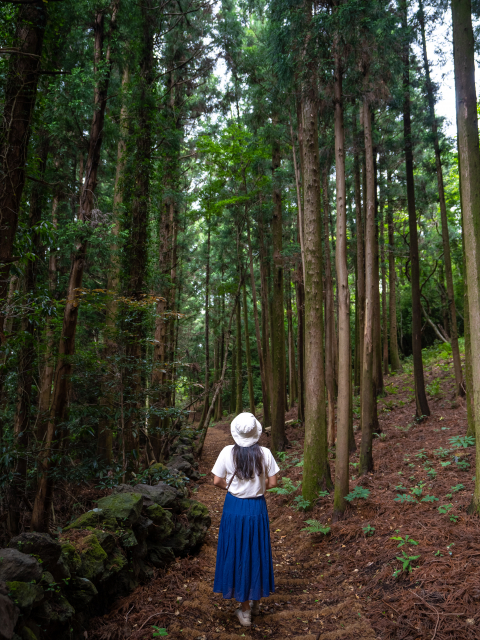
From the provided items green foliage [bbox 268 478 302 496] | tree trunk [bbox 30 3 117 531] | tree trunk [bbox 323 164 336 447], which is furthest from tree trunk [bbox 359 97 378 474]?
tree trunk [bbox 30 3 117 531]

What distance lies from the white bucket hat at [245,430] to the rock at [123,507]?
1.61 metres

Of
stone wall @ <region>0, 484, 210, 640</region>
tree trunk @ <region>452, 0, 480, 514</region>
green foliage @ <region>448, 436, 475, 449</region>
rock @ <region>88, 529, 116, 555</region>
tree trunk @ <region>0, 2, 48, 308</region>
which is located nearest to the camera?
stone wall @ <region>0, 484, 210, 640</region>

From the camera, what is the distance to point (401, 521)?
489cm

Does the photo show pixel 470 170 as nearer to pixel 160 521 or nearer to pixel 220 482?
pixel 220 482

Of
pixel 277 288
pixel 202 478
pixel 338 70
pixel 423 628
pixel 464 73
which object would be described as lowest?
pixel 202 478

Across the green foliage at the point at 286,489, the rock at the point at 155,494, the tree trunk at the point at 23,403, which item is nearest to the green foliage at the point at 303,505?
the green foliage at the point at 286,489

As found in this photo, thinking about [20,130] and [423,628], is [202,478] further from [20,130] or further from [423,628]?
[20,130]

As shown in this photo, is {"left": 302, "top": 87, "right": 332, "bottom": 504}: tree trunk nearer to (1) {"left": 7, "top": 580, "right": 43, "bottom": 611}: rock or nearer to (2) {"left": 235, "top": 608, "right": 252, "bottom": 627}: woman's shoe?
(2) {"left": 235, "top": 608, "right": 252, "bottom": 627}: woman's shoe

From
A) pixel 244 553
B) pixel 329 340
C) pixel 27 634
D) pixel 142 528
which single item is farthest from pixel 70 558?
pixel 329 340

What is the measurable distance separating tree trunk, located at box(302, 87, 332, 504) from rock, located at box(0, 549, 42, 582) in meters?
4.99

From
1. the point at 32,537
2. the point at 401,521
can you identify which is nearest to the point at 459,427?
the point at 401,521

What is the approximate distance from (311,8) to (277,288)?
6.86 m

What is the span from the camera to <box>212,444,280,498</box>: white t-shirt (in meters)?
3.57

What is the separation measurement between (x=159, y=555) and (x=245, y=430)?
2.29m
